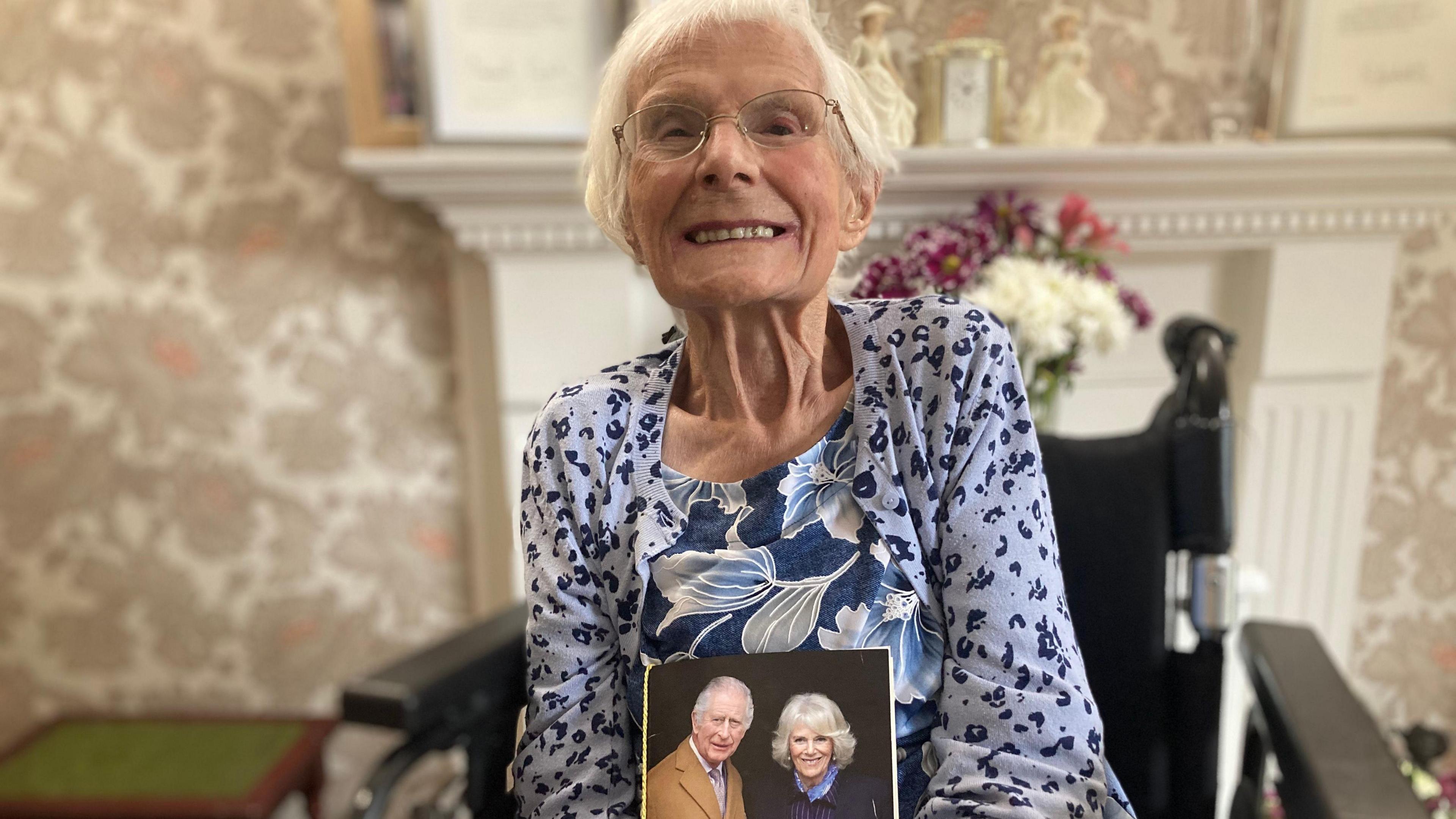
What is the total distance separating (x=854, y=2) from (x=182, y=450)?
152cm

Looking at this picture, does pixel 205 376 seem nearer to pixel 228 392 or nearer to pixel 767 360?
pixel 228 392

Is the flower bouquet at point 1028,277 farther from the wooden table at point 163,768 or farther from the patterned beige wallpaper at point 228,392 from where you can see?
the wooden table at point 163,768

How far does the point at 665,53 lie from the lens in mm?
608

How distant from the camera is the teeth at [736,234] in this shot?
0.60m

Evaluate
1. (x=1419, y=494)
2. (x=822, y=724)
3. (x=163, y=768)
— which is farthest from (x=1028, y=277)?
(x=163, y=768)

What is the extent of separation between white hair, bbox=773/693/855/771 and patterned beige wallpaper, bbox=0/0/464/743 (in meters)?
1.18

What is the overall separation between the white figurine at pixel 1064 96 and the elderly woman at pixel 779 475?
152mm

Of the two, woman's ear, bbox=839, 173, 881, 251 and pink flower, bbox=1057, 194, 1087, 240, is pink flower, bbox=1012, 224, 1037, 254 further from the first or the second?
woman's ear, bbox=839, 173, 881, 251

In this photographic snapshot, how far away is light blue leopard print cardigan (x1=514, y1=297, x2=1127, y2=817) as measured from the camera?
2.01ft

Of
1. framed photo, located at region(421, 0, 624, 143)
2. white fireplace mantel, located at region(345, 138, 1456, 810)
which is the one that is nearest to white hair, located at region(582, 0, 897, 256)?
white fireplace mantel, located at region(345, 138, 1456, 810)

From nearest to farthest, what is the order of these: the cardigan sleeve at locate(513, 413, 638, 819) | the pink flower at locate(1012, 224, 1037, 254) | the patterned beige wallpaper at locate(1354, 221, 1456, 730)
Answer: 1. the cardigan sleeve at locate(513, 413, 638, 819)
2. the pink flower at locate(1012, 224, 1037, 254)
3. the patterned beige wallpaper at locate(1354, 221, 1456, 730)

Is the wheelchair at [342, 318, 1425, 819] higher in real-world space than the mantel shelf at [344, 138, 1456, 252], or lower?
lower

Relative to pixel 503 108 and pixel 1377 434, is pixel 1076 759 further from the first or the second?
pixel 503 108

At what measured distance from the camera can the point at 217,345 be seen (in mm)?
Result: 1560
